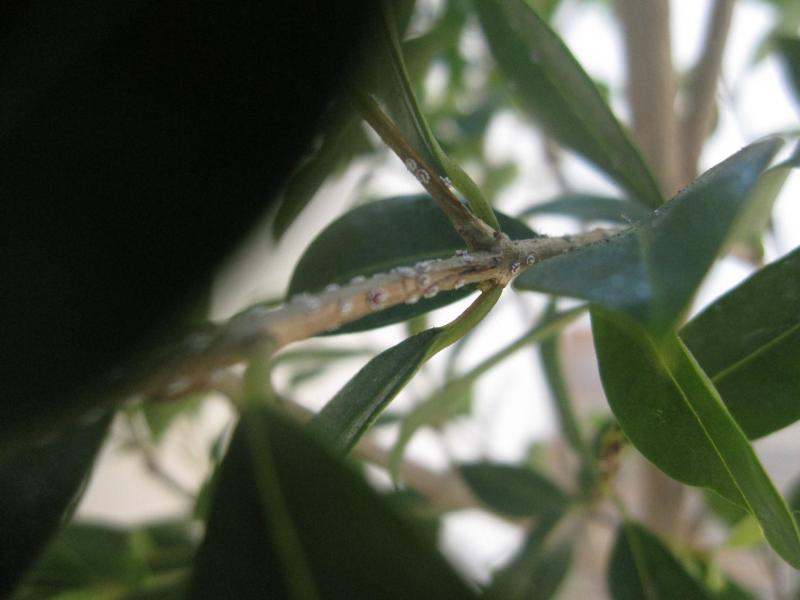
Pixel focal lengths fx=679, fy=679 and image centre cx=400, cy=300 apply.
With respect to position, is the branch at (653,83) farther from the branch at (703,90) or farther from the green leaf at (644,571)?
the green leaf at (644,571)

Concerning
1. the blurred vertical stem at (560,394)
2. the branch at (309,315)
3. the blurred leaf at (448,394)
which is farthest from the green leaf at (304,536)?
the blurred vertical stem at (560,394)

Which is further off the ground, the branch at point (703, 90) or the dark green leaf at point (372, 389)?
the dark green leaf at point (372, 389)

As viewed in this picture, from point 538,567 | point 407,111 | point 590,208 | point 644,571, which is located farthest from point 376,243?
point 538,567

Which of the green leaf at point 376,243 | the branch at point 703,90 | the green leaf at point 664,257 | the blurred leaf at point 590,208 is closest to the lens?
the green leaf at point 664,257

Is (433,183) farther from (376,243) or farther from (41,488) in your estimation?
(41,488)

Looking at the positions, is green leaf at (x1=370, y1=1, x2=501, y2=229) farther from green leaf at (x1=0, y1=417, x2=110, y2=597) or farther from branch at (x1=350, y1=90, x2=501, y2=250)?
green leaf at (x1=0, y1=417, x2=110, y2=597)

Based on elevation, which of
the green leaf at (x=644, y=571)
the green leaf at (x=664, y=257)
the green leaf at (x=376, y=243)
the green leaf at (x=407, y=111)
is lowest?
the green leaf at (x=644, y=571)

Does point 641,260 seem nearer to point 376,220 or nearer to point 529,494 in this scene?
point 376,220
